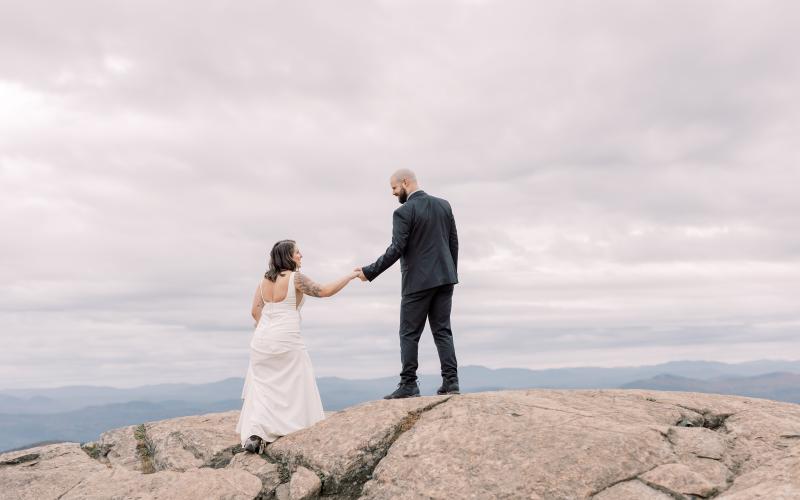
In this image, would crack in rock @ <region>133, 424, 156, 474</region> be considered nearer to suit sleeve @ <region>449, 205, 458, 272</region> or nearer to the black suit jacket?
the black suit jacket

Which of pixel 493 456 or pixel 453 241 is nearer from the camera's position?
pixel 493 456

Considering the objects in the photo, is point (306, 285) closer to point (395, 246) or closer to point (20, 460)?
point (395, 246)

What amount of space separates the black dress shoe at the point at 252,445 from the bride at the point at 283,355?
1.34 ft

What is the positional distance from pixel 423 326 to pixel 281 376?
138 inches

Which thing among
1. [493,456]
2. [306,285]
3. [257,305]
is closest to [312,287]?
[306,285]

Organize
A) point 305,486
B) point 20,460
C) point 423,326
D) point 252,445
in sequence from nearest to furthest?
point 305,486 < point 252,445 < point 423,326 < point 20,460

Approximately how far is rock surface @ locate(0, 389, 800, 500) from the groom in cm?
143

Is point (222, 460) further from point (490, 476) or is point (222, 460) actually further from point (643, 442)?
point (643, 442)

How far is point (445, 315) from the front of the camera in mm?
14383

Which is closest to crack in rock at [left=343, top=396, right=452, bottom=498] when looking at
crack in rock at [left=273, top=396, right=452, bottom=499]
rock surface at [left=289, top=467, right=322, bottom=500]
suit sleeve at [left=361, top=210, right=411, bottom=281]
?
crack in rock at [left=273, top=396, right=452, bottom=499]

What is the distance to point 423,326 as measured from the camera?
14367 millimetres

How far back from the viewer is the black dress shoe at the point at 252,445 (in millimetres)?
12962

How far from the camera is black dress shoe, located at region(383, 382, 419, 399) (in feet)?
45.5

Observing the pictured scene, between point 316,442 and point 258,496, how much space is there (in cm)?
153
